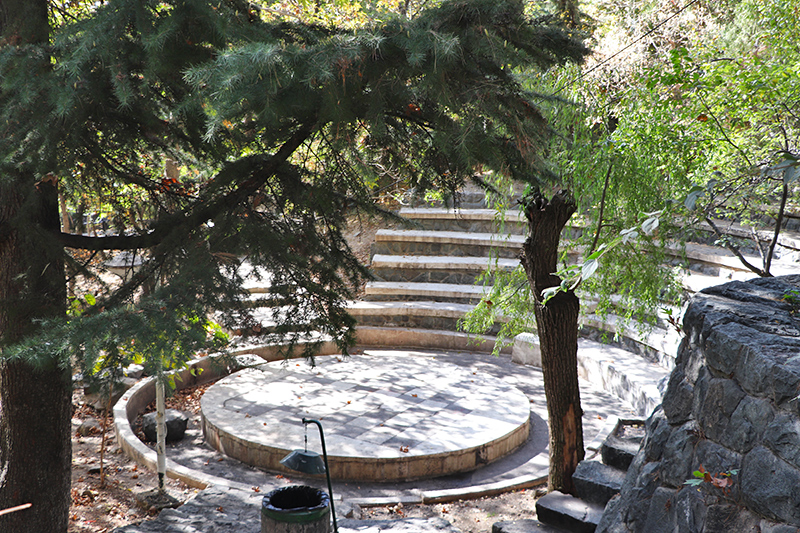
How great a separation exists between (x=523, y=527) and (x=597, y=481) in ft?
2.22

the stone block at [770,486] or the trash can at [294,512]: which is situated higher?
the stone block at [770,486]

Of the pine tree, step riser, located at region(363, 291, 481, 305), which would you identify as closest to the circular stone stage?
the pine tree

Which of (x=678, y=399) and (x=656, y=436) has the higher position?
(x=678, y=399)

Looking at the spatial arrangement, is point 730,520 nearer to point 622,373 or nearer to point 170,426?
point 622,373

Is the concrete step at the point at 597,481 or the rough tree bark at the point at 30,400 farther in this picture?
the concrete step at the point at 597,481

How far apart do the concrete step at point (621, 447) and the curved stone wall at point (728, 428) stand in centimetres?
170

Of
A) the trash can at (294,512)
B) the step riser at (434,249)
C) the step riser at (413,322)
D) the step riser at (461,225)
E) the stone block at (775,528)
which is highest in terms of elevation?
Answer: the step riser at (461,225)

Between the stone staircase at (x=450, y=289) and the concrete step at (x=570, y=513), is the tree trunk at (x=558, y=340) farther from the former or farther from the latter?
the stone staircase at (x=450, y=289)

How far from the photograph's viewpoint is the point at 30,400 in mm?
4195

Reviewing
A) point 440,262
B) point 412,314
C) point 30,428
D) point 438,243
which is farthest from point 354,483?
point 438,243

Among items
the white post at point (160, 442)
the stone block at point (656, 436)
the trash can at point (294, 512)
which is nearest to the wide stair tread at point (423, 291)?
the white post at point (160, 442)

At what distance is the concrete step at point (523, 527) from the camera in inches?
173

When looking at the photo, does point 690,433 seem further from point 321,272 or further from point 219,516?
point 219,516

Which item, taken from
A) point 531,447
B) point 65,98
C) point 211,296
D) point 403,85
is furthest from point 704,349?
point 531,447
